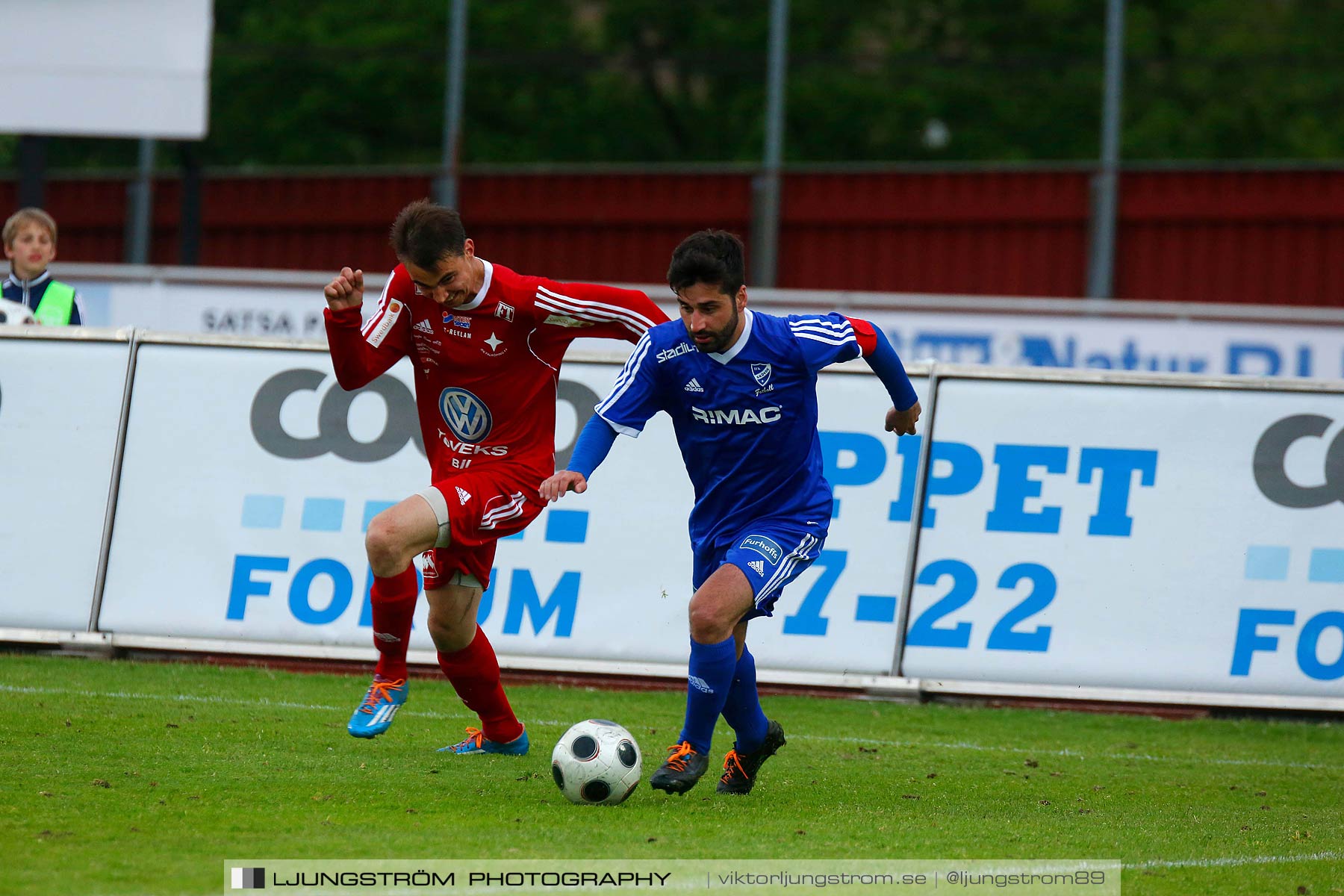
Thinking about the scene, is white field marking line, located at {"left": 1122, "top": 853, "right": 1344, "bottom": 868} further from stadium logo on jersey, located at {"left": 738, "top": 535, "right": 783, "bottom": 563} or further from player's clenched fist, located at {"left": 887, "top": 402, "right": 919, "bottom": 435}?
player's clenched fist, located at {"left": 887, "top": 402, "right": 919, "bottom": 435}

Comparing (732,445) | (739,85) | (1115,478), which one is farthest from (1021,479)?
(739,85)

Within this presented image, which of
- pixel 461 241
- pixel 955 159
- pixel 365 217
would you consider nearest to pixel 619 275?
pixel 365 217

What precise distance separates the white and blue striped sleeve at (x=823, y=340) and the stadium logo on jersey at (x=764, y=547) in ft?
2.17

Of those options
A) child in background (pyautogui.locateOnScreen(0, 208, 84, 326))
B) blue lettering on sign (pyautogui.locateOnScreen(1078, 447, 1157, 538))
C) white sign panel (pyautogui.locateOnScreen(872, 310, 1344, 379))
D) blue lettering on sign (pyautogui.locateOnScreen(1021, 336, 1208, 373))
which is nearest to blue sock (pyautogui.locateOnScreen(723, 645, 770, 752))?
blue lettering on sign (pyautogui.locateOnScreen(1078, 447, 1157, 538))

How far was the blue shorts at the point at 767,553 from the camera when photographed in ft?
19.5

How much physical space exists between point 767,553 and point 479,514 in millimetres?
1162

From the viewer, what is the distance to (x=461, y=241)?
635 cm

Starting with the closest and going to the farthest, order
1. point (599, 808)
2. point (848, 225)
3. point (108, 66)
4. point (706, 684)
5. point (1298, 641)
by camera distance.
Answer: point (599, 808)
point (706, 684)
point (1298, 641)
point (108, 66)
point (848, 225)

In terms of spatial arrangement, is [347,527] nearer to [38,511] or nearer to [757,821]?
[38,511]

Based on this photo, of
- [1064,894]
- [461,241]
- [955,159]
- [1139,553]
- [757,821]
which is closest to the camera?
[1064,894]

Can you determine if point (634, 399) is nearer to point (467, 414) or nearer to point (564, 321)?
point (564, 321)

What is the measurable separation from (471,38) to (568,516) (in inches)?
1083

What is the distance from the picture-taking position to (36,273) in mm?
9680

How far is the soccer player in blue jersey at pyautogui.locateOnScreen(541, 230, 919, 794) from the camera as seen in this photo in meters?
5.86
